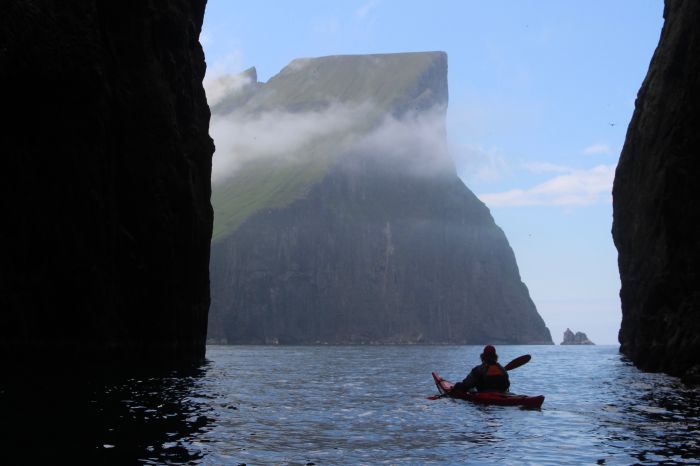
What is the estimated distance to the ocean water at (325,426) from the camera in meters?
14.8

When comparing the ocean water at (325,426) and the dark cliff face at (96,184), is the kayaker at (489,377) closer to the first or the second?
the ocean water at (325,426)

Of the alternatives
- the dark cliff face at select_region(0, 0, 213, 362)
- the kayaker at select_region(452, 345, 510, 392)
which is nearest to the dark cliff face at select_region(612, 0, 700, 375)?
the kayaker at select_region(452, 345, 510, 392)

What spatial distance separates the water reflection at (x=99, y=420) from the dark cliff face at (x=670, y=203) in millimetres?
27895

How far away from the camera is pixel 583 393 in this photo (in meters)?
32.0

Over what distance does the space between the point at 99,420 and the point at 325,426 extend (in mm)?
5995

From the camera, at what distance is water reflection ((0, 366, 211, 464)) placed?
14195mm

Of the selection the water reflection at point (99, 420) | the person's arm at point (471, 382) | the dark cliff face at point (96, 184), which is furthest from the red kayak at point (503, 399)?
the dark cliff face at point (96, 184)

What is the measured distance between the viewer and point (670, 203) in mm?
42625

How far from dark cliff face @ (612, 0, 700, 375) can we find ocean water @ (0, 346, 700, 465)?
11455 millimetres

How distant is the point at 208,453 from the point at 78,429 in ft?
13.9

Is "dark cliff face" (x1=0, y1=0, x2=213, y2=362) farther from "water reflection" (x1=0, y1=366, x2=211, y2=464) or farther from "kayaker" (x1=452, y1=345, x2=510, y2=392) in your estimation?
"kayaker" (x1=452, y1=345, x2=510, y2=392)

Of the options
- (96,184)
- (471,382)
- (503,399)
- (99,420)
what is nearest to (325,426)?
(99,420)

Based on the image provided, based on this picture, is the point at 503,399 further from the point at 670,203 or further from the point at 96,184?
the point at 96,184

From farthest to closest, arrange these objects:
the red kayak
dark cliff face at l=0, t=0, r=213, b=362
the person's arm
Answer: dark cliff face at l=0, t=0, r=213, b=362 < the person's arm < the red kayak
